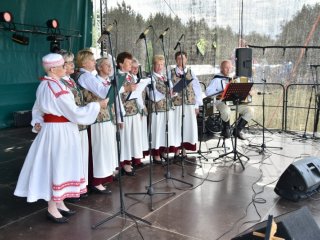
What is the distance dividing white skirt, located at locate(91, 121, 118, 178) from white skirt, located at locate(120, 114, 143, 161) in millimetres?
488

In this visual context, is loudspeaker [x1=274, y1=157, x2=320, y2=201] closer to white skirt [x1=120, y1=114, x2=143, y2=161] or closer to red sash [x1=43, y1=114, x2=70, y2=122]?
white skirt [x1=120, y1=114, x2=143, y2=161]

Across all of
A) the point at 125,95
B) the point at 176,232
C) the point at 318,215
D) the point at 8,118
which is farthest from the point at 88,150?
the point at 8,118

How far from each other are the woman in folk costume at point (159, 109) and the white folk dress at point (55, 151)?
70.2 inches

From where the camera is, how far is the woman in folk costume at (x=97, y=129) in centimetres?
349

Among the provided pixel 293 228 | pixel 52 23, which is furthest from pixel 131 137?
pixel 52 23

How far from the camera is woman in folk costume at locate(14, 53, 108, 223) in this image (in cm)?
288

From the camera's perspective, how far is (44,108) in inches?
113

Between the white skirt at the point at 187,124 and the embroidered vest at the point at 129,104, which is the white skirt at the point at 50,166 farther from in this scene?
the white skirt at the point at 187,124

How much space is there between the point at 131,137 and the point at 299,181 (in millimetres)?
2014

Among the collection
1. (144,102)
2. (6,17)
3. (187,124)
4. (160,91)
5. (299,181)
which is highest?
(6,17)

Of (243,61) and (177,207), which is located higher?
(243,61)

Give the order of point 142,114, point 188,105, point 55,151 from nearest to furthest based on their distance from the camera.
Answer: point 55,151 → point 142,114 → point 188,105

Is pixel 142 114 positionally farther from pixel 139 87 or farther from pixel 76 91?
pixel 76 91

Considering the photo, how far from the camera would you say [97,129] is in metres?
3.68
